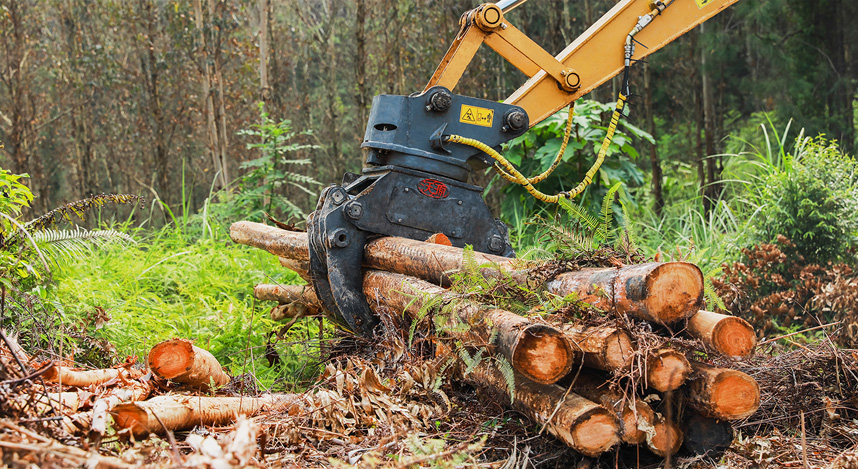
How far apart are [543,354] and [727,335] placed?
677 millimetres

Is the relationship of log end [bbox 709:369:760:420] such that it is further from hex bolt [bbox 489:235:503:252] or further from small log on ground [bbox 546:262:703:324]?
hex bolt [bbox 489:235:503:252]

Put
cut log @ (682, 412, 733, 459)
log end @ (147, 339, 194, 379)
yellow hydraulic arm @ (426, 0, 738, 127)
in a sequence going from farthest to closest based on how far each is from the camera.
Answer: yellow hydraulic arm @ (426, 0, 738, 127) → log end @ (147, 339, 194, 379) → cut log @ (682, 412, 733, 459)

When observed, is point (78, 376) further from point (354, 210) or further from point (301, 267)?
point (301, 267)

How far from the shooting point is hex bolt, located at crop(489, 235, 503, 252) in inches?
169

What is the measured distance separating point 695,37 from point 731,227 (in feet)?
18.1

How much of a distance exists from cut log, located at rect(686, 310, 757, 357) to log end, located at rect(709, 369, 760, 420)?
8 cm

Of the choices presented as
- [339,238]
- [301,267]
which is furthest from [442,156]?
[301,267]

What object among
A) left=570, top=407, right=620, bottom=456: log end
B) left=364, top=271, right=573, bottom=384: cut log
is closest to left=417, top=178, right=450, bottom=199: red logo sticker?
left=364, top=271, right=573, bottom=384: cut log

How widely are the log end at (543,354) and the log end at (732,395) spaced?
53cm

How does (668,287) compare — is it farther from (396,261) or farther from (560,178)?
(560,178)

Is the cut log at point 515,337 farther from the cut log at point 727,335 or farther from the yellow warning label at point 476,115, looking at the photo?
the yellow warning label at point 476,115

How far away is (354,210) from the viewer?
13.1ft

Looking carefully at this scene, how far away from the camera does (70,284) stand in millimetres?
5344

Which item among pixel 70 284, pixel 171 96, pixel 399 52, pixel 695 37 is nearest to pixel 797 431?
pixel 70 284
